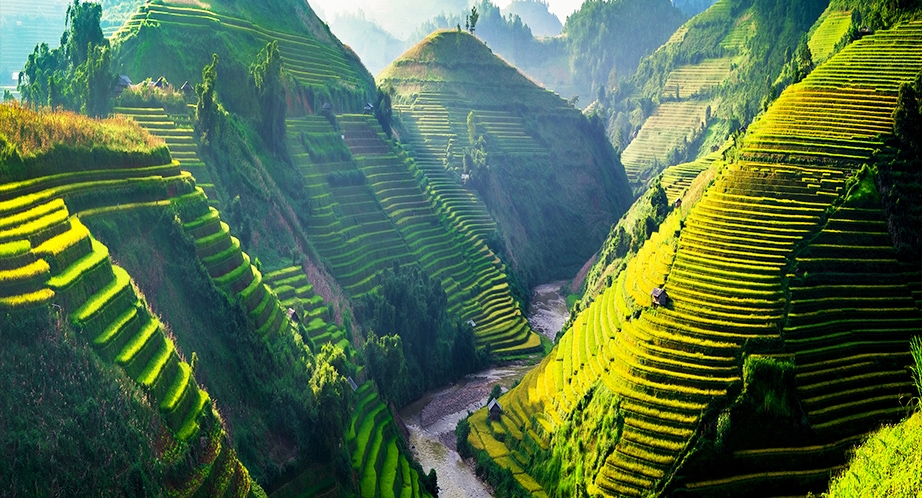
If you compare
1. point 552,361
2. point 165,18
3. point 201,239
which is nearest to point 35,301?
point 201,239

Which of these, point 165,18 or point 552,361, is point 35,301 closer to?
point 552,361

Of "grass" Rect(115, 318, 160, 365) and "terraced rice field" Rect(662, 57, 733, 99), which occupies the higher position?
"terraced rice field" Rect(662, 57, 733, 99)

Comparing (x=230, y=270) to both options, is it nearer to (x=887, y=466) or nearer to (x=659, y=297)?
(x=659, y=297)

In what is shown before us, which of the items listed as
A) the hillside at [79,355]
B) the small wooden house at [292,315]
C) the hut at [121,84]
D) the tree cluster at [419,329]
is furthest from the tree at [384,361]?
the hut at [121,84]

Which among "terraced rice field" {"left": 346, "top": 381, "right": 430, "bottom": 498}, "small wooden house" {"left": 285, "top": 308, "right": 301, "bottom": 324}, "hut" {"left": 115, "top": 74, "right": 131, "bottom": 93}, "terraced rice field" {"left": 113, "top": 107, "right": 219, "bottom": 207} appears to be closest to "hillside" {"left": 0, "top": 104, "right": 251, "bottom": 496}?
"terraced rice field" {"left": 346, "top": 381, "right": 430, "bottom": 498}

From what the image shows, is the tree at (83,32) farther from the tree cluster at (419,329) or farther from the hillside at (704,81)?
the hillside at (704,81)

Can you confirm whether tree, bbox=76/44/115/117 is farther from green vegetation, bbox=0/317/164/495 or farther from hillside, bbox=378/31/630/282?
hillside, bbox=378/31/630/282
